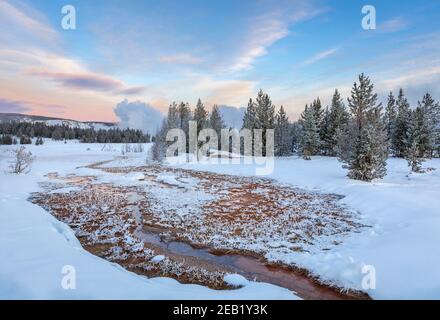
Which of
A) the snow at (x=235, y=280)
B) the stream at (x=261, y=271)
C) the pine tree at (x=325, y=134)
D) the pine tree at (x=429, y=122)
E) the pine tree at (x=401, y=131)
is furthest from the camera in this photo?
the pine tree at (x=325, y=134)

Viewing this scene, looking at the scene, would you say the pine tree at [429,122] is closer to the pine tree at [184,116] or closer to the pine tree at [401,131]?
the pine tree at [401,131]

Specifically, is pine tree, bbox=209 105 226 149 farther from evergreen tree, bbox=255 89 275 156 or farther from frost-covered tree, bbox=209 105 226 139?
evergreen tree, bbox=255 89 275 156

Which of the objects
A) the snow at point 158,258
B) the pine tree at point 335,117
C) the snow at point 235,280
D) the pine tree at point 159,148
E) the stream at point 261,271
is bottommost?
the stream at point 261,271

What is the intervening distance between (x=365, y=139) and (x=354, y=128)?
2.07 metres

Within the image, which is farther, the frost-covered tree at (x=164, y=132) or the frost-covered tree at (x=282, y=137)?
the frost-covered tree at (x=282, y=137)

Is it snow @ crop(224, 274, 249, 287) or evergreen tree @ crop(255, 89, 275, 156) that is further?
evergreen tree @ crop(255, 89, 275, 156)

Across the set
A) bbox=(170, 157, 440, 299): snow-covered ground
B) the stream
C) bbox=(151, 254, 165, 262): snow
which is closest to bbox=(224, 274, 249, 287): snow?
the stream

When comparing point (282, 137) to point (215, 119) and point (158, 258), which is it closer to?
point (215, 119)

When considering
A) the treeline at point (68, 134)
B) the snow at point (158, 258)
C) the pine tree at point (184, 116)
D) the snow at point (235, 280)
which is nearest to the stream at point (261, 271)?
the snow at point (235, 280)

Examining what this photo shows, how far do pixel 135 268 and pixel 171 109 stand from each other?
7054 centimetres

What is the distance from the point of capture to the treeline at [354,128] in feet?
82.5

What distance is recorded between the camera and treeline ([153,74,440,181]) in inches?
990

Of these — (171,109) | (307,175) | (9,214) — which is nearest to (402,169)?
(307,175)

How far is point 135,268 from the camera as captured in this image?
8969 millimetres
